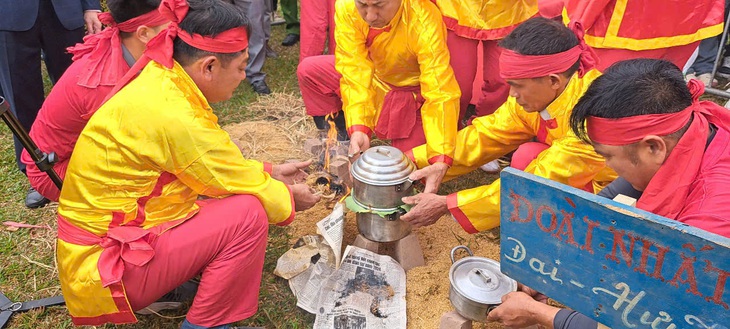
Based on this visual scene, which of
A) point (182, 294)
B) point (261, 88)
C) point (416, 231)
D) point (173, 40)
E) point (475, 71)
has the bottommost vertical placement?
point (416, 231)

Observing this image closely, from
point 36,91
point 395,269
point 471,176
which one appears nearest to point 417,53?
point 471,176

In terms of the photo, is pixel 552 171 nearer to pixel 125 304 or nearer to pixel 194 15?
pixel 194 15

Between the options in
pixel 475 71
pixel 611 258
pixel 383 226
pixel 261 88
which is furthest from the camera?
pixel 261 88

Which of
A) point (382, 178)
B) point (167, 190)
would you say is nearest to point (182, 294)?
point (167, 190)

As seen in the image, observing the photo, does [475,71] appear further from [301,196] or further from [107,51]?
[107,51]

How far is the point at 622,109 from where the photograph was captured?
1.79m

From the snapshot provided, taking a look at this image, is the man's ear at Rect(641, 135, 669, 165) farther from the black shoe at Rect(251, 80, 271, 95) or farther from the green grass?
the black shoe at Rect(251, 80, 271, 95)

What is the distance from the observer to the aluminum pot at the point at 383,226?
9.94 feet

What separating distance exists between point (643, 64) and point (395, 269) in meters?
1.75

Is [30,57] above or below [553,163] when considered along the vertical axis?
above

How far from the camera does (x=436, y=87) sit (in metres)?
3.53

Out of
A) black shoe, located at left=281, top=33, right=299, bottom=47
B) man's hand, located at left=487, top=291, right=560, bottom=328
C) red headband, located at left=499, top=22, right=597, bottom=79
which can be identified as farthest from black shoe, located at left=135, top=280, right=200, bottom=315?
black shoe, located at left=281, top=33, right=299, bottom=47

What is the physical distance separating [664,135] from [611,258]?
1.51 feet

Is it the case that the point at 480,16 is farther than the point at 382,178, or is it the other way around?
the point at 480,16
